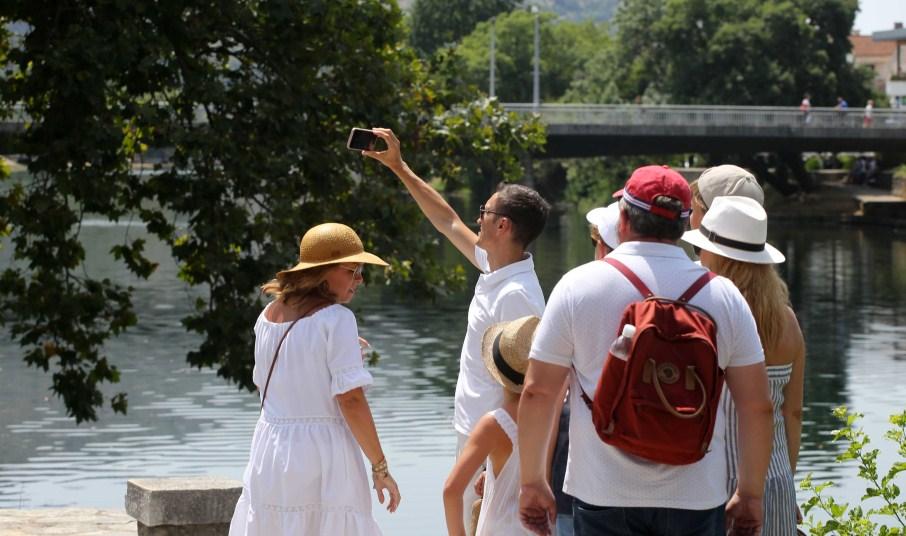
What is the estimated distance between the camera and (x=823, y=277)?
3941 centimetres

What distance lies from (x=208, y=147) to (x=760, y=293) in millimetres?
8893

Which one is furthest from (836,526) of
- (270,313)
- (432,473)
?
(432,473)

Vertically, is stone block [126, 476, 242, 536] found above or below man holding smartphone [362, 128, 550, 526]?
below

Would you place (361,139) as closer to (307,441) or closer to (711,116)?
(307,441)

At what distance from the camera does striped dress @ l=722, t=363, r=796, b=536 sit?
13.8ft

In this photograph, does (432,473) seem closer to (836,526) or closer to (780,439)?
(836,526)

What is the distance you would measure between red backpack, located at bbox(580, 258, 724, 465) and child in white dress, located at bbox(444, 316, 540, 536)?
0.68m

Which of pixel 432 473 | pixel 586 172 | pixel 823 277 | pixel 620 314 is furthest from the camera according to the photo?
pixel 586 172

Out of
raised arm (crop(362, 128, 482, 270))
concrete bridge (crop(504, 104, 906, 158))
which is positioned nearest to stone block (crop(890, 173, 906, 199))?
concrete bridge (crop(504, 104, 906, 158))

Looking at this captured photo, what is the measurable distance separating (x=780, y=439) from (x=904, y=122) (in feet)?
179

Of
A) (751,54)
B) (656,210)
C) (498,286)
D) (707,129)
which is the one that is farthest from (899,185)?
(656,210)

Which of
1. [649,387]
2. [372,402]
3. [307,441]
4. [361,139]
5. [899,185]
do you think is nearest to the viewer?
[649,387]

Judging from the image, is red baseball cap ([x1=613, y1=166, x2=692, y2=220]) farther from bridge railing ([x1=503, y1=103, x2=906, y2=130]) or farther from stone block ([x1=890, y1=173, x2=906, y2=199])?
stone block ([x1=890, y1=173, x2=906, y2=199])

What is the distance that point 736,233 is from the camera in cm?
426
